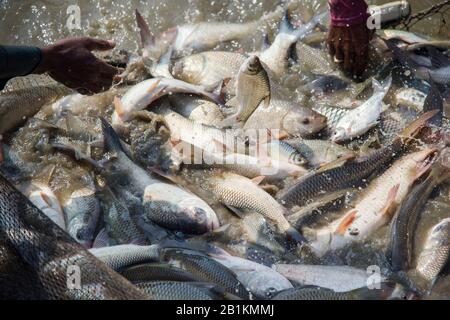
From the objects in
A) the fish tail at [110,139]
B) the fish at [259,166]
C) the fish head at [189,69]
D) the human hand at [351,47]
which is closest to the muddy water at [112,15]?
the fish head at [189,69]

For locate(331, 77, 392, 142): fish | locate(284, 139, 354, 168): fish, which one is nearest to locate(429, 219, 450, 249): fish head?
locate(284, 139, 354, 168): fish

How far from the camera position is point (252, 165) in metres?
4.78

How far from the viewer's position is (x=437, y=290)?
3.79 metres

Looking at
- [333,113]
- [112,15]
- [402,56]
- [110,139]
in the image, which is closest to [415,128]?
[333,113]

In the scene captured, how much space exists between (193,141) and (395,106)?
2127 mm

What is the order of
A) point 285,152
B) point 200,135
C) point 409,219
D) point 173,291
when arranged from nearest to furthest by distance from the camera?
point 173,291 < point 409,219 < point 285,152 < point 200,135

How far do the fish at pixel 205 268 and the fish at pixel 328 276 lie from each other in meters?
0.40

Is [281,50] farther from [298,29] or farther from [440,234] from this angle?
[440,234]

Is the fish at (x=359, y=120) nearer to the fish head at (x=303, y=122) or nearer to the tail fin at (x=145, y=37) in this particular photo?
the fish head at (x=303, y=122)

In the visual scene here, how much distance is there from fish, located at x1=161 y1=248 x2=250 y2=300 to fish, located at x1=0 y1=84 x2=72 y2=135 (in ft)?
8.73

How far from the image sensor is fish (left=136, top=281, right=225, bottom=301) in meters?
3.39

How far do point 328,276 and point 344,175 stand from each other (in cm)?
113

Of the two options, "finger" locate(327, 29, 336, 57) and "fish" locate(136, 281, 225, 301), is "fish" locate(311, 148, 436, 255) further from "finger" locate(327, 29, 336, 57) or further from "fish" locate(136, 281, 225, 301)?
"finger" locate(327, 29, 336, 57)
